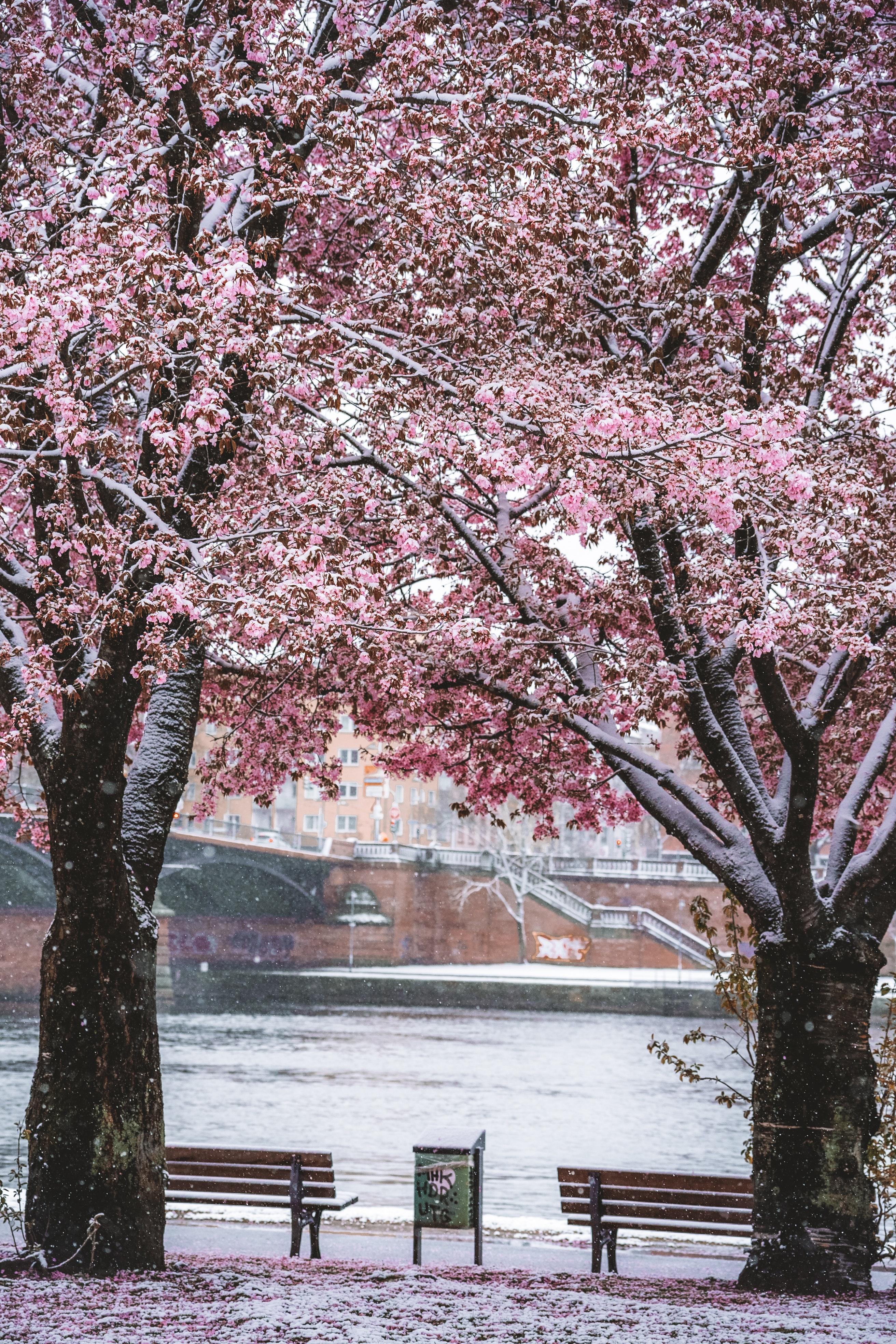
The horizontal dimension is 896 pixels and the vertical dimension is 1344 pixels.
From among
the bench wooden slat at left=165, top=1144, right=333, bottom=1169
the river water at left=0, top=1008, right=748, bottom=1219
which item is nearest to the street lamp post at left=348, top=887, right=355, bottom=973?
the river water at left=0, top=1008, right=748, bottom=1219

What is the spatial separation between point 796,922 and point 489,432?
357cm

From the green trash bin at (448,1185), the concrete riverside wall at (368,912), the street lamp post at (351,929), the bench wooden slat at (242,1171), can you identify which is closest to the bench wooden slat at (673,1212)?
the green trash bin at (448,1185)

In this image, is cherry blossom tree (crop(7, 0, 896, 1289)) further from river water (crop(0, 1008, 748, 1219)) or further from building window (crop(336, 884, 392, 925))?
building window (crop(336, 884, 392, 925))

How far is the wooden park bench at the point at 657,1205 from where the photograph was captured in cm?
820

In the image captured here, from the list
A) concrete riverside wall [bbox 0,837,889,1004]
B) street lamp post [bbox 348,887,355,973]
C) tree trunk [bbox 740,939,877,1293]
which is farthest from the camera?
street lamp post [bbox 348,887,355,973]

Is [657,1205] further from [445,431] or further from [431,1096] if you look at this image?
[431,1096]

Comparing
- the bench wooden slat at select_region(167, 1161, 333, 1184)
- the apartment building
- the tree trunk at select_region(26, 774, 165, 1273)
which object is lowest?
the bench wooden slat at select_region(167, 1161, 333, 1184)

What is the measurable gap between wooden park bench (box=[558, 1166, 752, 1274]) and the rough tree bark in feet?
9.56

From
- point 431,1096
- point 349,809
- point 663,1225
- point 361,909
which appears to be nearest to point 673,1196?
point 663,1225

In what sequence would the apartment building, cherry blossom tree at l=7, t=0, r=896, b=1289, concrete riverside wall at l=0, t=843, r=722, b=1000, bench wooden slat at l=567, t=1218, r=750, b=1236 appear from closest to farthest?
cherry blossom tree at l=7, t=0, r=896, b=1289
bench wooden slat at l=567, t=1218, r=750, b=1236
concrete riverside wall at l=0, t=843, r=722, b=1000
the apartment building

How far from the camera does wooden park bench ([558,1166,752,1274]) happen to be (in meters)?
8.20

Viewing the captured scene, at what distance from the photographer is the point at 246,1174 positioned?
8.79 meters

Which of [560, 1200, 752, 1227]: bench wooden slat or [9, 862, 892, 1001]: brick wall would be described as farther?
[9, 862, 892, 1001]: brick wall

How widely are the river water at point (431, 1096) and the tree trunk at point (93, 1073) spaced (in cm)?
448
